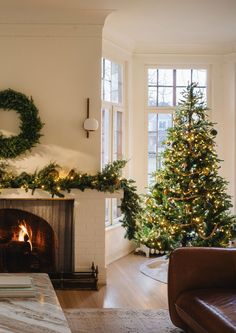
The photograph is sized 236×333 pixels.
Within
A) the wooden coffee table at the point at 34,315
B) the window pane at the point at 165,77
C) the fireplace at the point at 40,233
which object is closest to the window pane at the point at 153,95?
the window pane at the point at 165,77

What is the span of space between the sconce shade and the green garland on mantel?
466mm

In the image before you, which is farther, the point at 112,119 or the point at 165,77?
the point at 165,77

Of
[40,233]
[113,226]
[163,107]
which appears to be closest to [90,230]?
[40,233]

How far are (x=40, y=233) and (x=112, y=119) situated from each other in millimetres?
2073

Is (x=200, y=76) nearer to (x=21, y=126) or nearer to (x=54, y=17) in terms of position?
(x=54, y=17)

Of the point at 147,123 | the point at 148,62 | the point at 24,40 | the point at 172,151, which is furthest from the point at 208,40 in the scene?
the point at 24,40

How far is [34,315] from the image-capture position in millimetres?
2635

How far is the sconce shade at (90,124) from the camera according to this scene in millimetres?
5348

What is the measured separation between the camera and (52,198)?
529 centimetres

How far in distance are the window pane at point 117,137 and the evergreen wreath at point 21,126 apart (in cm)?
175

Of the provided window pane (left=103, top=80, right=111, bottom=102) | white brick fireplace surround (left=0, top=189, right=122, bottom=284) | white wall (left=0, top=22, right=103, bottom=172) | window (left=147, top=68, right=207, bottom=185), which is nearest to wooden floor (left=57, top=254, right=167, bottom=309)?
white brick fireplace surround (left=0, top=189, right=122, bottom=284)

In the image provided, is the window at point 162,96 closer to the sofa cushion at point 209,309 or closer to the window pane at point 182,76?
the window pane at point 182,76

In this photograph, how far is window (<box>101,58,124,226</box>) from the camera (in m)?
6.61

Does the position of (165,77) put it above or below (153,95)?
above
